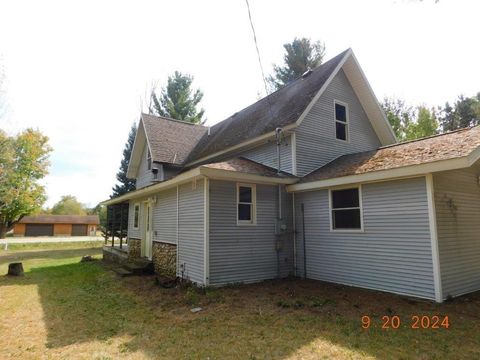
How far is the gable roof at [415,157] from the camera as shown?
5.96 m

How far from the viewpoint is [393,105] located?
28531 millimetres

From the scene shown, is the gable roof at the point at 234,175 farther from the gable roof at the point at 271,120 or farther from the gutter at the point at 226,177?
the gable roof at the point at 271,120

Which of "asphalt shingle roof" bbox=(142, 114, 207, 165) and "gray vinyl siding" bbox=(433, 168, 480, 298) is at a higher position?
"asphalt shingle roof" bbox=(142, 114, 207, 165)

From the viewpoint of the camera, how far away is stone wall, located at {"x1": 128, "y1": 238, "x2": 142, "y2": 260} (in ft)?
43.8

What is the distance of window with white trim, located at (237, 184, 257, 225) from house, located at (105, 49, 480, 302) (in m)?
0.03

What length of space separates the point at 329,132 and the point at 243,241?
5.11 m

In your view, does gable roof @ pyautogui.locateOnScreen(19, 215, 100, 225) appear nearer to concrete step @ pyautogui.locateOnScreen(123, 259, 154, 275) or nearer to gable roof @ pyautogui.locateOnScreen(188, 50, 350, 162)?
gable roof @ pyautogui.locateOnScreen(188, 50, 350, 162)

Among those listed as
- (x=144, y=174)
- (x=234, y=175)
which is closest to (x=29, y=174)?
(x=144, y=174)

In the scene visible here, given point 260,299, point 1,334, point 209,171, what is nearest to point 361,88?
point 209,171

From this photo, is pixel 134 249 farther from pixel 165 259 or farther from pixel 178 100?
pixel 178 100

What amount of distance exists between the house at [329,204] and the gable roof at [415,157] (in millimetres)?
36

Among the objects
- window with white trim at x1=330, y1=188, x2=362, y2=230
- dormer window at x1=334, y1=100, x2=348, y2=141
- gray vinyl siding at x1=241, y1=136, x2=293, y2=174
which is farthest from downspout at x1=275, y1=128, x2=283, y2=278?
dormer window at x1=334, y1=100, x2=348, y2=141

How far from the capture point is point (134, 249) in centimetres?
1384

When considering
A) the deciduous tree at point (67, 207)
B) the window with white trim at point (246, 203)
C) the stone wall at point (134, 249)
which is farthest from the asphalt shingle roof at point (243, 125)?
the deciduous tree at point (67, 207)
